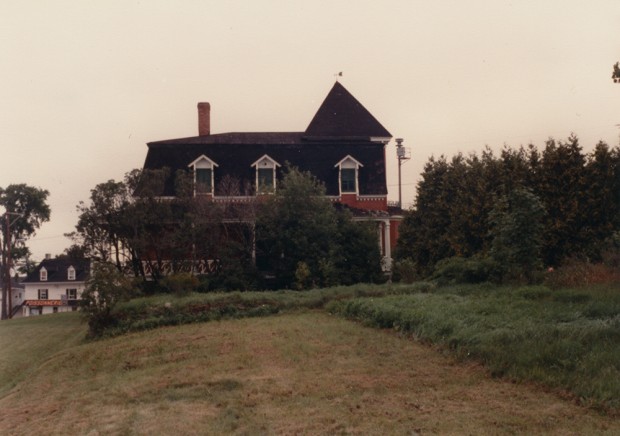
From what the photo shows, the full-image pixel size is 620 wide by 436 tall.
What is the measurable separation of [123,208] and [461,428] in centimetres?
2172

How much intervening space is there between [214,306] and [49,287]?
5957cm

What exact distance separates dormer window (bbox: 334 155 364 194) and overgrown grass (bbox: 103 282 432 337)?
14.5 m

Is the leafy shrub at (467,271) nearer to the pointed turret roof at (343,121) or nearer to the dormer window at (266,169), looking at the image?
the dormer window at (266,169)

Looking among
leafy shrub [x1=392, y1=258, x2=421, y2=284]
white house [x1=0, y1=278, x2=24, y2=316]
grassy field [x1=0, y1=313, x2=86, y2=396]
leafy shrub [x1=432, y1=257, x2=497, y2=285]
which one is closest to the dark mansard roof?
leafy shrub [x1=392, y1=258, x2=421, y2=284]

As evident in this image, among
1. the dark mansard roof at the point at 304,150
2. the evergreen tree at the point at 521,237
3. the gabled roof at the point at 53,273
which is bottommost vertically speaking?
the gabled roof at the point at 53,273

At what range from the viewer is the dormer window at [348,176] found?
121 feet

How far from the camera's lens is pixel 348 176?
3719 centimetres

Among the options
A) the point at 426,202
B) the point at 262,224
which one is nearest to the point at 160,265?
the point at 262,224

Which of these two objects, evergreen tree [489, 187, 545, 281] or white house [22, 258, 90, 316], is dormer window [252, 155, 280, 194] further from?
white house [22, 258, 90, 316]

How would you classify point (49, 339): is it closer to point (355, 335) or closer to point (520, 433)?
point (355, 335)

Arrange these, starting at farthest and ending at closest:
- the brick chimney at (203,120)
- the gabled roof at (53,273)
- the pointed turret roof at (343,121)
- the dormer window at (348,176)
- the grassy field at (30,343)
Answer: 1. the gabled roof at (53,273)
2. the brick chimney at (203,120)
3. the pointed turret roof at (343,121)
4. the dormer window at (348,176)
5. the grassy field at (30,343)

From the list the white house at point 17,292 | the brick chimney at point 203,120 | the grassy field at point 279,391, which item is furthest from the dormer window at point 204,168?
the white house at point 17,292

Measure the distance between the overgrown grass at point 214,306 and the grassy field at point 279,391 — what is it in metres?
3.20

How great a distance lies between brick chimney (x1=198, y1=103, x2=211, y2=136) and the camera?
41.0 meters
